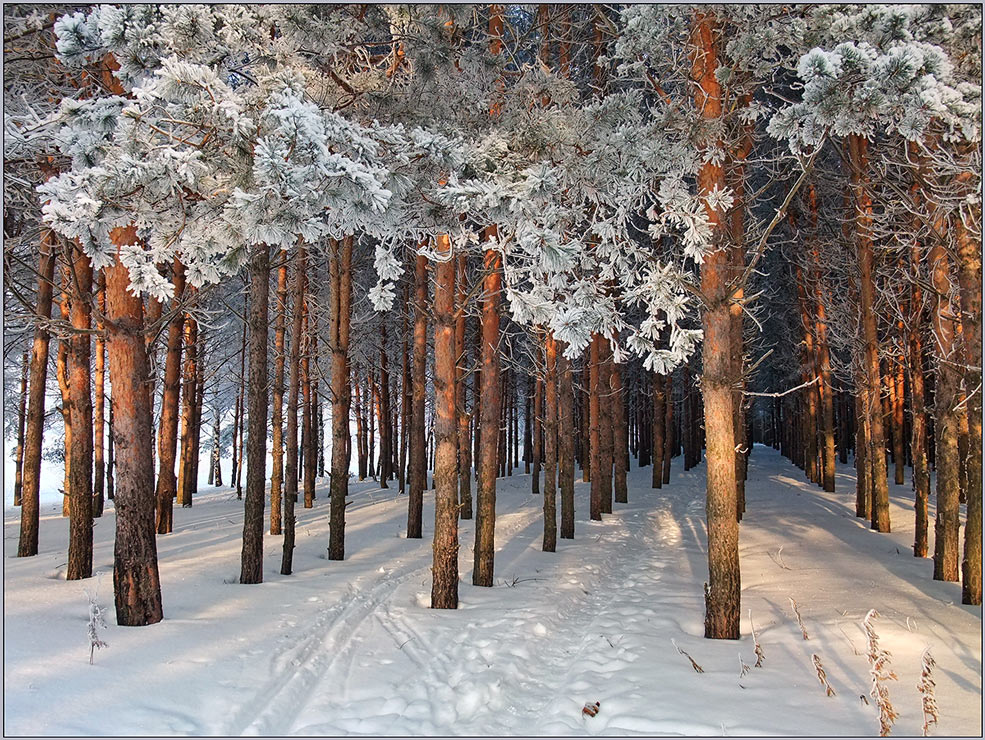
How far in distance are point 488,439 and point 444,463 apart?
241 centimetres

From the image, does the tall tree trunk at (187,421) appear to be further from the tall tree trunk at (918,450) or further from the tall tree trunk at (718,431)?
the tall tree trunk at (918,450)

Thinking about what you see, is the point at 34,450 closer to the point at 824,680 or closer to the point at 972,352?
the point at 824,680

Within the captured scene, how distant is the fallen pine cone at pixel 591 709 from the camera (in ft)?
16.6

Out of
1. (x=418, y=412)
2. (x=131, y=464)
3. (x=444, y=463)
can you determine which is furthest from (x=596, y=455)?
(x=131, y=464)

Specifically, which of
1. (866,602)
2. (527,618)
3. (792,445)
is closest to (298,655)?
(527,618)

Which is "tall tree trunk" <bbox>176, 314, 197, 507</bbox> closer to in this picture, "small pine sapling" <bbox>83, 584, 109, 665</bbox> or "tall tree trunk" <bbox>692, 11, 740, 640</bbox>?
"small pine sapling" <bbox>83, 584, 109, 665</bbox>

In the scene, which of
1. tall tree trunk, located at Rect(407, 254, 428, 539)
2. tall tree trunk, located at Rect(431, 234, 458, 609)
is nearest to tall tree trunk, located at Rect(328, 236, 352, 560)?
tall tree trunk, located at Rect(407, 254, 428, 539)

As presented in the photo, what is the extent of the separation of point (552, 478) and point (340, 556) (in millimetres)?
4410

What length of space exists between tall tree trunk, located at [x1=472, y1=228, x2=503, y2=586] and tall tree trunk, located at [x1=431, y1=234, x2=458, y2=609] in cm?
108

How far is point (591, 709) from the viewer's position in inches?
201

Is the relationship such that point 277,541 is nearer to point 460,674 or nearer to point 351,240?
point 351,240

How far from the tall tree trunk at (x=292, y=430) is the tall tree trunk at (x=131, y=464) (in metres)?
3.08

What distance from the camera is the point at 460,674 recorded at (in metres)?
5.97

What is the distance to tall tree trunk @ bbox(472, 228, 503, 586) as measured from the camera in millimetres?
9867
